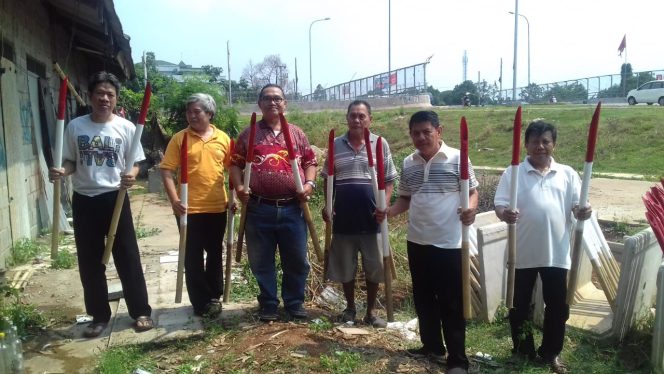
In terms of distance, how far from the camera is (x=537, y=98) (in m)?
34.8

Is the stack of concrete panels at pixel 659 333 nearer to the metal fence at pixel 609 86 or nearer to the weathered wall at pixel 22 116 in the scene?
the weathered wall at pixel 22 116

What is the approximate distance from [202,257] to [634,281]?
302 centimetres

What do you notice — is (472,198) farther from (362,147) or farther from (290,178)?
(290,178)

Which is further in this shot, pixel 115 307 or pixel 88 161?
pixel 115 307

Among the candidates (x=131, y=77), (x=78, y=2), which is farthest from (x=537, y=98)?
(x=78, y=2)

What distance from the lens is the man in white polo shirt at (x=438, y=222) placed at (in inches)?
123

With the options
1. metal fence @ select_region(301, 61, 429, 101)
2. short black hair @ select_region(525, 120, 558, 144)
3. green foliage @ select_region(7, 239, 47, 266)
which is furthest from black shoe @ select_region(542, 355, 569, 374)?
metal fence @ select_region(301, 61, 429, 101)

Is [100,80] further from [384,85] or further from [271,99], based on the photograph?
[384,85]

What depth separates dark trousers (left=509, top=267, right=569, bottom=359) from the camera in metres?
3.27

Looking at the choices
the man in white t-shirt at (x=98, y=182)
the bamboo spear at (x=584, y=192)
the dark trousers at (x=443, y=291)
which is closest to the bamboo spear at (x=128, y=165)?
the man in white t-shirt at (x=98, y=182)

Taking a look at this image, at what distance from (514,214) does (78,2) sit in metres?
5.42

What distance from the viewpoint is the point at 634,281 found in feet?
12.2

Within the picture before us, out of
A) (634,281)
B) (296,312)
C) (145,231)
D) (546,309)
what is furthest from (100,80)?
(145,231)

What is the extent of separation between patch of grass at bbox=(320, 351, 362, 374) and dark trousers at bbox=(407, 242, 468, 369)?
0.50 m
